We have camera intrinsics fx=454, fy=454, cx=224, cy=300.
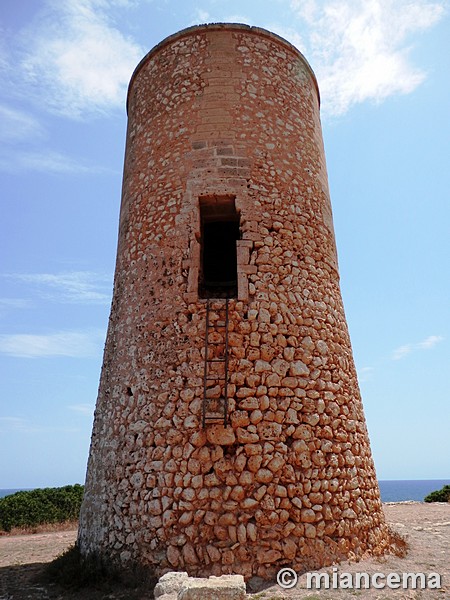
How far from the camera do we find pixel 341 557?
5.44 m

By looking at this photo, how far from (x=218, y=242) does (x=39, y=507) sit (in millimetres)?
9990

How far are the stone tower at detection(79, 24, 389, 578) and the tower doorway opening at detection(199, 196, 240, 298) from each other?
44 millimetres

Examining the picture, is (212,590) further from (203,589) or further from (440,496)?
(440,496)

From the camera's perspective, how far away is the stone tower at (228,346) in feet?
17.7

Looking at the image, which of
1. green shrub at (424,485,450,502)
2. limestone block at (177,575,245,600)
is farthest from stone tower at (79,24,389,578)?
green shrub at (424,485,450,502)

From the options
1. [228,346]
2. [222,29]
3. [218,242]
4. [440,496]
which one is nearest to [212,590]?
[228,346]

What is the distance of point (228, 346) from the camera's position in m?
6.06

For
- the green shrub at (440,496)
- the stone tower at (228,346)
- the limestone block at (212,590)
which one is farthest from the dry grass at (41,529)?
the green shrub at (440,496)

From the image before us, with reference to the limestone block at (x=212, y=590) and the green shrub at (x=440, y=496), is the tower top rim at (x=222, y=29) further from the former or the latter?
the green shrub at (x=440, y=496)

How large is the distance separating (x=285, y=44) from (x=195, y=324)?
5.48 metres

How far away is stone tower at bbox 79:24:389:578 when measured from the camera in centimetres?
541

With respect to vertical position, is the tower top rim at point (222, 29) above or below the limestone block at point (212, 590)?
above

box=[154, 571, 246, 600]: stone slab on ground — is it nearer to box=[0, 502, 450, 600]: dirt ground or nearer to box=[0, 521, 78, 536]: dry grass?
box=[0, 502, 450, 600]: dirt ground

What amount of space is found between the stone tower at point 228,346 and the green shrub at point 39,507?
7640 mm
